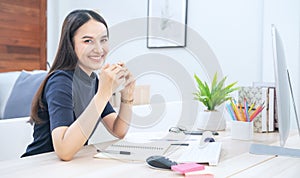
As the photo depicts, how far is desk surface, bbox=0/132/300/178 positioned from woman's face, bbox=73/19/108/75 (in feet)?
0.99

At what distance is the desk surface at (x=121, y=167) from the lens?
83cm

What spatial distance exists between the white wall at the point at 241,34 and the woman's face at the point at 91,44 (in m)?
1.36

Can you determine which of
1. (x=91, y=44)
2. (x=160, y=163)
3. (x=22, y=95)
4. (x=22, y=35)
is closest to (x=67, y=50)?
(x=91, y=44)

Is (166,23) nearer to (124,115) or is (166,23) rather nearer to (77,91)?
(124,115)

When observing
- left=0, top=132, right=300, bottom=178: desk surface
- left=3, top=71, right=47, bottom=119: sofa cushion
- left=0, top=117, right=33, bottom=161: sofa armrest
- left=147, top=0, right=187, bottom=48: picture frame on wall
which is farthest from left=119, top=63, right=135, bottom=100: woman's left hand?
left=147, top=0, right=187, bottom=48: picture frame on wall

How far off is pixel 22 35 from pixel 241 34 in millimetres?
2098

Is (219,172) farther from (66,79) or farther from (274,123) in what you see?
(274,123)

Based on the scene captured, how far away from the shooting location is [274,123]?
1.53 metres

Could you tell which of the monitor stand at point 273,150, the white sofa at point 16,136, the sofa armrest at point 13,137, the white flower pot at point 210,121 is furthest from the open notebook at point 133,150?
the sofa armrest at point 13,137

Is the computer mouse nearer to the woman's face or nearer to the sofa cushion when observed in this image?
the woman's face

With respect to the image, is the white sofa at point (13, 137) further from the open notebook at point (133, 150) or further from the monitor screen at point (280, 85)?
the monitor screen at point (280, 85)

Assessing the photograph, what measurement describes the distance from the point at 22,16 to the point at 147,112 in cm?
199

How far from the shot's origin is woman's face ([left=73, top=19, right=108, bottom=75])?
1183 mm

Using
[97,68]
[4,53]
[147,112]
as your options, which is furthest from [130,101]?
[4,53]
